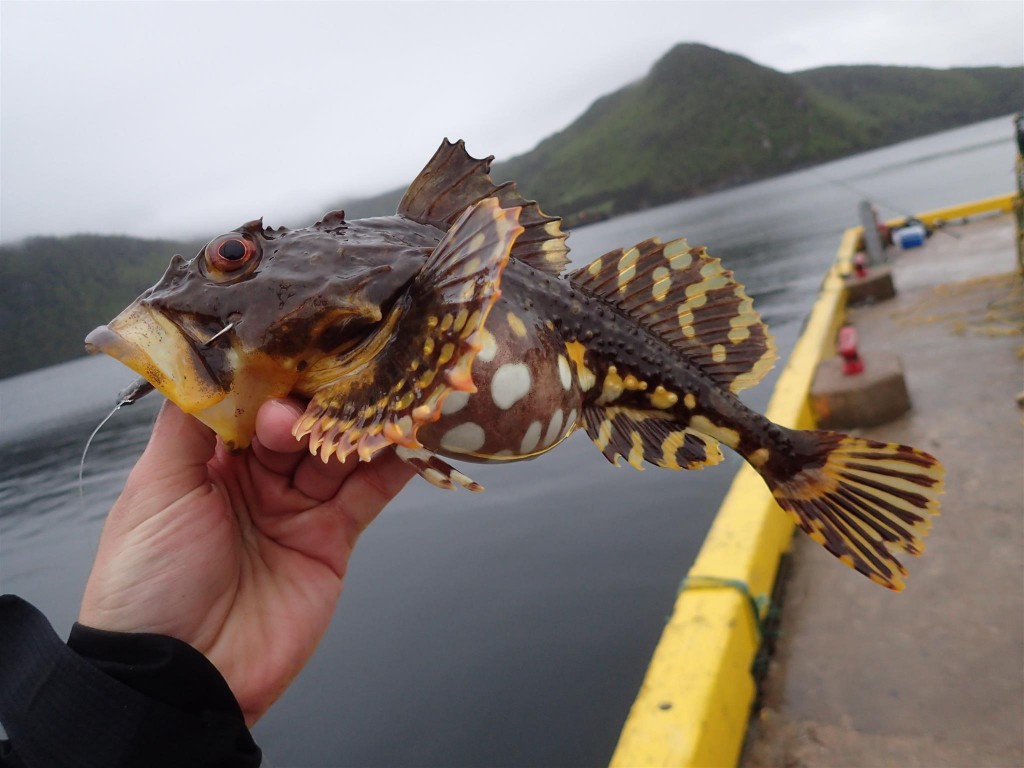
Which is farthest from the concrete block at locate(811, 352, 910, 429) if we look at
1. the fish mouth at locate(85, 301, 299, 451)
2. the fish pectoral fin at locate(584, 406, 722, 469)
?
the fish mouth at locate(85, 301, 299, 451)

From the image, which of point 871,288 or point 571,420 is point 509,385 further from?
point 871,288

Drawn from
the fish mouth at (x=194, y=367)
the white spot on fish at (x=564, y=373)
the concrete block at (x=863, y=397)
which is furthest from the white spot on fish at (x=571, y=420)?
the concrete block at (x=863, y=397)

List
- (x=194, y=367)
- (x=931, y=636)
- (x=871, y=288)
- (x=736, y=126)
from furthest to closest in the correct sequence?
(x=736, y=126) → (x=871, y=288) → (x=931, y=636) → (x=194, y=367)

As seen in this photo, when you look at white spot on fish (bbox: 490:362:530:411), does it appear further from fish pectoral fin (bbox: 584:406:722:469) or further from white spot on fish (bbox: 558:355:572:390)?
fish pectoral fin (bbox: 584:406:722:469)

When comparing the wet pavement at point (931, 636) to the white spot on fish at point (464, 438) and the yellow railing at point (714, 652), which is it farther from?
the white spot on fish at point (464, 438)

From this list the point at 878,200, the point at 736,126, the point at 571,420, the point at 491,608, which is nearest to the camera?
the point at 571,420

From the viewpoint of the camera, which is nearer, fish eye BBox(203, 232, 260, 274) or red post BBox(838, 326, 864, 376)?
fish eye BBox(203, 232, 260, 274)

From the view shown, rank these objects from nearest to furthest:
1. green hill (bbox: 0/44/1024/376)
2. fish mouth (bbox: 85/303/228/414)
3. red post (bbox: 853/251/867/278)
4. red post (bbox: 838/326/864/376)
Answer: fish mouth (bbox: 85/303/228/414), red post (bbox: 838/326/864/376), red post (bbox: 853/251/867/278), green hill (bbox: 0/44/1024/376)

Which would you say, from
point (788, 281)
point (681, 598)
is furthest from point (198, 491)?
point (788, 281)

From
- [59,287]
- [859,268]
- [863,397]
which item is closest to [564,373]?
[863,397]
